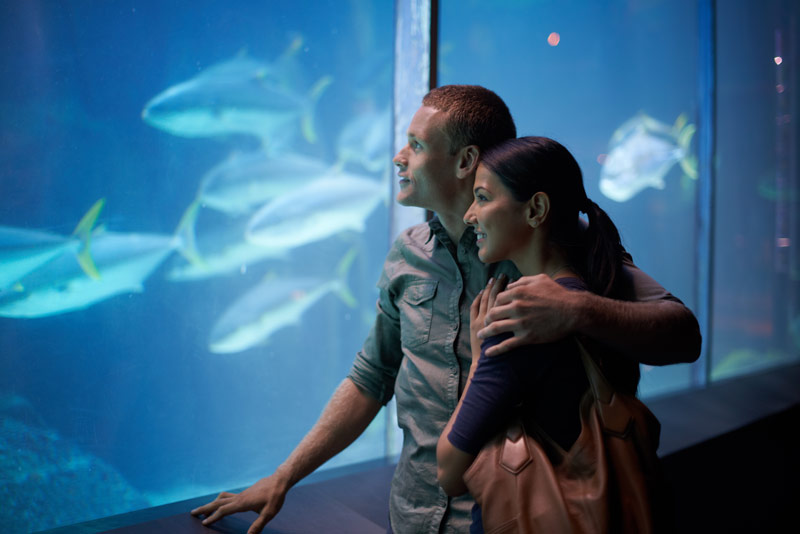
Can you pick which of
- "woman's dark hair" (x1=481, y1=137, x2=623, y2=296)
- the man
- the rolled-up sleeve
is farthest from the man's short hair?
the rolled-up sleeve

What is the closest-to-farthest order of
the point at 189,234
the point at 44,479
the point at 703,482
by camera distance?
1. the point at 44,479
2. the point at 189,234
3. the point at 703,482

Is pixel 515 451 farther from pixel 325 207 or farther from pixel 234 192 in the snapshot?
pixel 325 207

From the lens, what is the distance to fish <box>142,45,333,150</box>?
1997 millimetres

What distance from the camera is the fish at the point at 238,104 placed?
2.00m

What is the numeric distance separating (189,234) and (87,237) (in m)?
0.42

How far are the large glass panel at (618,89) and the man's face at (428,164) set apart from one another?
254 cm

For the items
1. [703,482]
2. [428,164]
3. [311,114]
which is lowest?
[703,482]

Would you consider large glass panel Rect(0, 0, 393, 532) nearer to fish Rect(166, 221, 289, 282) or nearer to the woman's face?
fish Rect(166, 221, 289, 282)

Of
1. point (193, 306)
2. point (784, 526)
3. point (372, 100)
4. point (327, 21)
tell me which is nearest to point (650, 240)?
point (784, 526)

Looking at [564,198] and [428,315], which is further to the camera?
[428,315]

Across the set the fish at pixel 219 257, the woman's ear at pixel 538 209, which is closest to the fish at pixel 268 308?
the fish at pixel 219 257

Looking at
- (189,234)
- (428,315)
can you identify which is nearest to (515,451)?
(428,315)

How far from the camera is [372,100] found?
3.01 meters

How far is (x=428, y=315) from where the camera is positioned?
55.1 inches
